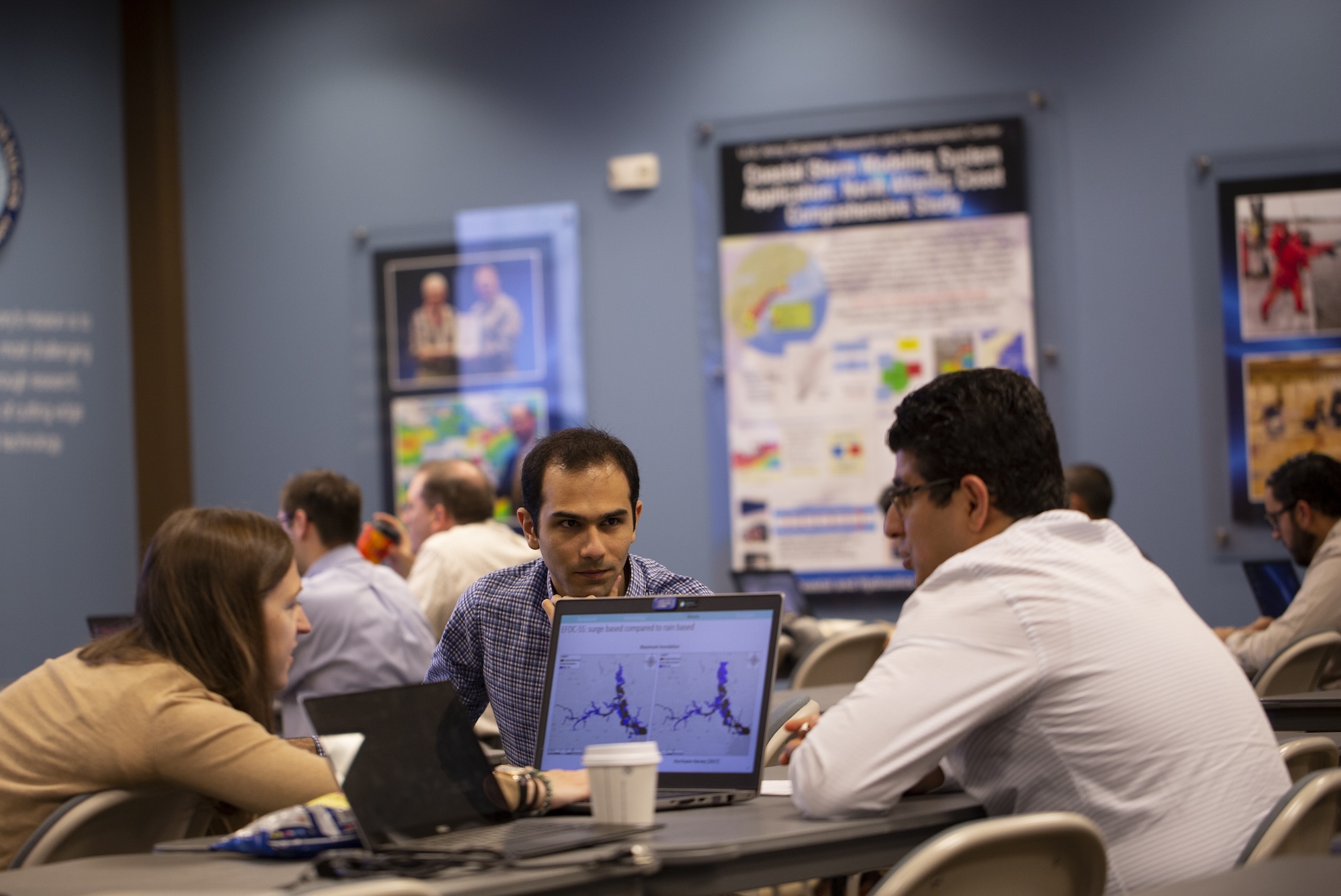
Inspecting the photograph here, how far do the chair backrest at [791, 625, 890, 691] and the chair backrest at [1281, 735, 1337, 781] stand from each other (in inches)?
82.0

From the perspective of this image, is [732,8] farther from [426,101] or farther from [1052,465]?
[1052,465]

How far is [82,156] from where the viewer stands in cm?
605

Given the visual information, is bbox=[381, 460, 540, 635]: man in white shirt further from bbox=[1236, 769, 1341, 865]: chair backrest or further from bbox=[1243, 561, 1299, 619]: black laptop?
bbox=[1236, 769, 1341, 865]: chair backrest

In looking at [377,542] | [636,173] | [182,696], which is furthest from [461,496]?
[182,696]

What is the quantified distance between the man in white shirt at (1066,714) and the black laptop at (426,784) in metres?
0.33

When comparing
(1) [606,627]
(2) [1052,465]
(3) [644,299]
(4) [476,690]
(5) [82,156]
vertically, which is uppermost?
(5) [82,156]

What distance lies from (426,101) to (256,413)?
166 cm

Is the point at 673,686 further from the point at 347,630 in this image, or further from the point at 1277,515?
the point at 1277,515

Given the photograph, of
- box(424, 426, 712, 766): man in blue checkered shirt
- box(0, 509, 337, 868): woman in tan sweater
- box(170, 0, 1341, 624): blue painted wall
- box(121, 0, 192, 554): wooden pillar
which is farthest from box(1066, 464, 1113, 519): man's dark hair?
box(121, 0, 192, 554): wooden pillar

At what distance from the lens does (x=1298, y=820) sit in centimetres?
157

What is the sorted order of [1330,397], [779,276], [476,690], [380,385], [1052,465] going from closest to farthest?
[1052,465], [476,690], [1330,397], [779,276], [380,385]

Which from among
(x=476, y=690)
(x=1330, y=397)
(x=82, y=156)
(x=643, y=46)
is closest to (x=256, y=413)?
(x=82, y=156)

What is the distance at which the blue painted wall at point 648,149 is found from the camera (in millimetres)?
5492

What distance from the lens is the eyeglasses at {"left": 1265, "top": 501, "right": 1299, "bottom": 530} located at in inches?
181
